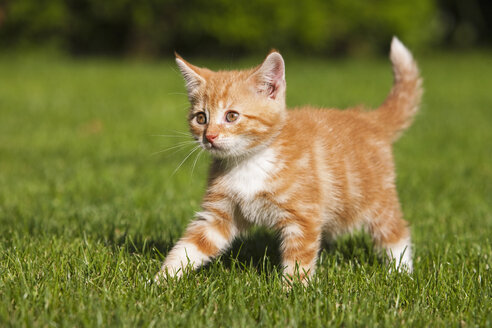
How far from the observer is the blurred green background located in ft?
71.1

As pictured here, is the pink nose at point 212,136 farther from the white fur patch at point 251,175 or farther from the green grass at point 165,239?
the green grass at point 165,239

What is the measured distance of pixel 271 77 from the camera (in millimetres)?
3246

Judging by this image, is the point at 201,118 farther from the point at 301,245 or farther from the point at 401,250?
the point at 401,250

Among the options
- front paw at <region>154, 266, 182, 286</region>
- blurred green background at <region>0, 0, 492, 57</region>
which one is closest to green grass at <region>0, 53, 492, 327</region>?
front paw at <region>154, 266, 182, 286</region>

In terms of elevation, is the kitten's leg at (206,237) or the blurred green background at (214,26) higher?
the blurred green background at (214,26)

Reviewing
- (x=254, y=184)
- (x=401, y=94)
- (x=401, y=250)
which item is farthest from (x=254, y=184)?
(x=401, y=94)

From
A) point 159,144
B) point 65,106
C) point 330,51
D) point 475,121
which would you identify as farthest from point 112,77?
point 330,51

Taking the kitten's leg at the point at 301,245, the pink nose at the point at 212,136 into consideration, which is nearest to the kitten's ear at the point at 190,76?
the pink nose at the point at 212,136

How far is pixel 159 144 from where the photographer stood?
7918 millimetres

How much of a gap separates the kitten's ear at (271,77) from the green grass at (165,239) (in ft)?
2.67

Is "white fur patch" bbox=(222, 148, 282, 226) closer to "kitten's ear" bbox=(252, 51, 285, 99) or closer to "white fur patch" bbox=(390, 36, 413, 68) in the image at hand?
"kitten's ear" bbox=(252, 51, 285, 99)

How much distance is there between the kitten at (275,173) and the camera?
3.14 meters

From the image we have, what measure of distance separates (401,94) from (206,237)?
1.88 metres

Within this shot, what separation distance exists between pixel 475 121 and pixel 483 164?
3.34 m
